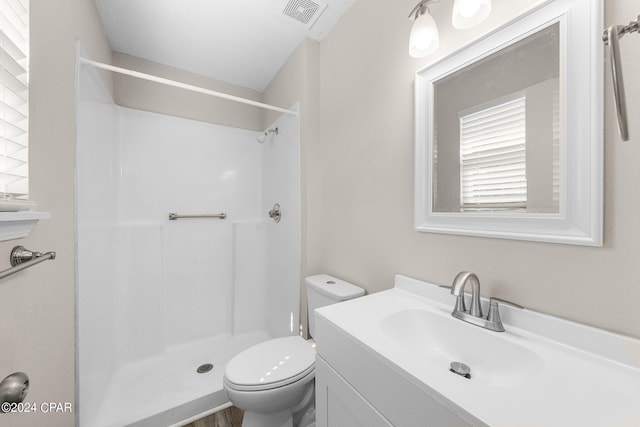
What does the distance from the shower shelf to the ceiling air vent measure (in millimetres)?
1455

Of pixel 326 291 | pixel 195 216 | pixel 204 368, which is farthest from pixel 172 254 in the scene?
pixel 326 291

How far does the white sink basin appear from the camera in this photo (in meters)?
0.63

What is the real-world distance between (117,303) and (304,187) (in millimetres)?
1544

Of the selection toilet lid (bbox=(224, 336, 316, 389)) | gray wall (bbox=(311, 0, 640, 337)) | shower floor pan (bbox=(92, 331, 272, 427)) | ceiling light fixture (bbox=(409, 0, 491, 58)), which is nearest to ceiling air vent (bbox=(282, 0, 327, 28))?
gray wall (bbox=(311, 0, 640, 337))

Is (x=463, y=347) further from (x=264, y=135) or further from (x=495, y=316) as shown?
(x=264, y=135)

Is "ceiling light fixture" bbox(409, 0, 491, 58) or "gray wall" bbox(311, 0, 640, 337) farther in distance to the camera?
"ceiling light fixture" bbox(409, 0, 491, 58)

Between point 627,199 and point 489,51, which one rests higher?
point 489,51

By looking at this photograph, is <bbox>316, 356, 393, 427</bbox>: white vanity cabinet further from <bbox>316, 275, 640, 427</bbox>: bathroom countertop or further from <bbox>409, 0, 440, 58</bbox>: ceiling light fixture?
<bbox>409, 0, 440, 58</bbox>: ceiling light fixture

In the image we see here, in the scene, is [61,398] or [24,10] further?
[61,398]

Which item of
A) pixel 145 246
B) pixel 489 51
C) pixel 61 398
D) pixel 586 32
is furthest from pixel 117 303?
pixel 586 32

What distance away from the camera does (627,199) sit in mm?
548

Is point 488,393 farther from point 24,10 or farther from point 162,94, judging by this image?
point 162,94

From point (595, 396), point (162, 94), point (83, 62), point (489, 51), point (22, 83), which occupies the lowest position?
point (595, 396)

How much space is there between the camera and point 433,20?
0.86 m
